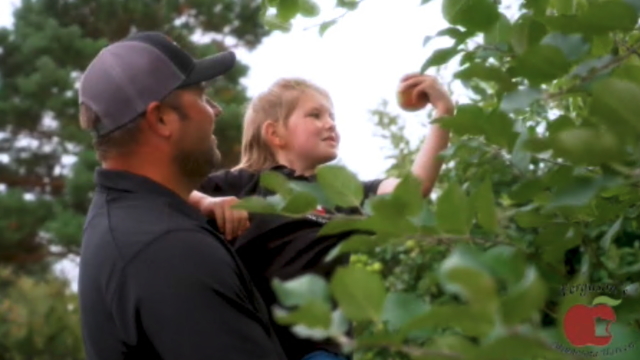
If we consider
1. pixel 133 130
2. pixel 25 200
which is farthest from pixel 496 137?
A: pixel 25 200

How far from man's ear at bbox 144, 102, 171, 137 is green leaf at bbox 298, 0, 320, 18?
40 centimetres

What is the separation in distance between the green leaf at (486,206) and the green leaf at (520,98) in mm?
67

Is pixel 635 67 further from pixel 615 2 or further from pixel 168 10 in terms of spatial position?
pixel 168 10

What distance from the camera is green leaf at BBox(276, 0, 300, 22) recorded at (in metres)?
1.72

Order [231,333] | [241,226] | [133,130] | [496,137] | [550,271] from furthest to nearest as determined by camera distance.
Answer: [241,226] < [133,130] < [231,333] < [550,271] < [496,137]

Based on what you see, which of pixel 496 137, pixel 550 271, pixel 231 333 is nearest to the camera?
pixel 496 137

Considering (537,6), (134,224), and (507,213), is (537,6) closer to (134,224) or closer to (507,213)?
(507,213)

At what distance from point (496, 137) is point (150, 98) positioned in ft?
3.38

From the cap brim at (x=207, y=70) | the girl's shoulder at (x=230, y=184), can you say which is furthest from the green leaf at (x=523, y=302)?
the girl's shoulder at (x=230, y=184)

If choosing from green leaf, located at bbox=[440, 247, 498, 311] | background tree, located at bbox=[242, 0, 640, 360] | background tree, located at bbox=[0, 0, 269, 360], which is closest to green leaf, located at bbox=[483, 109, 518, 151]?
background tree, located at bbox=[242, 0, 640, 360]

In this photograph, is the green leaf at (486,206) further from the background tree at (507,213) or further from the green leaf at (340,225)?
the green leaf at (340,225)

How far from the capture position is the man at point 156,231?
64.6 inches

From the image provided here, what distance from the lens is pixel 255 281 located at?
2299 millimetres

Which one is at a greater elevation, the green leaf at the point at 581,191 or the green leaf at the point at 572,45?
the green leaf at the point at 572,45
